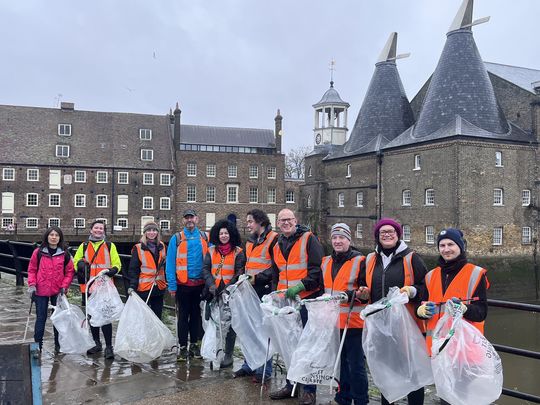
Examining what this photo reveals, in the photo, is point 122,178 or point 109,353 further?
point 122,178

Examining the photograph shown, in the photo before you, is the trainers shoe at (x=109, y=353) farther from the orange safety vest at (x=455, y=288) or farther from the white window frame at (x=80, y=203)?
the white window frame at (x=80, y=203)

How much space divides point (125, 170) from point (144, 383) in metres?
41.1

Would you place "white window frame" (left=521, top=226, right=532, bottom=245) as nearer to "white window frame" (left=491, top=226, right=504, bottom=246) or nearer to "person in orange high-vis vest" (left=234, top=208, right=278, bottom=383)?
"white window frame" (left=491, top=226, right=504, bottom=246)

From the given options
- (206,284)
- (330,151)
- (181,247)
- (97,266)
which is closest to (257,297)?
(206,284)

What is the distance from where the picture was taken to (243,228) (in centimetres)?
4544

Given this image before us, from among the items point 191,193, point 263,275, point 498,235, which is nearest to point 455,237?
point 263,275

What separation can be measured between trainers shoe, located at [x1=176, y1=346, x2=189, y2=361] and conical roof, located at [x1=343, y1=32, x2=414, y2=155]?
103 feet

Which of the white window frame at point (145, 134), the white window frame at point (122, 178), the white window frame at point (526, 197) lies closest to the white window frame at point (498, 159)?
the white window frame at point (526, 197)

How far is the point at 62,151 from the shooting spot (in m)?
43.6

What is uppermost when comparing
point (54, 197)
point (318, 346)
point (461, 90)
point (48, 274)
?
point (461, 90)

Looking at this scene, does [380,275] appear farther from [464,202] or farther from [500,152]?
Answer: [500,152]

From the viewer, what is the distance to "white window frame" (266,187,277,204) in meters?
48.3

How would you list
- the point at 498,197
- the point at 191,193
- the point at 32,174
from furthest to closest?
the point at 191,193 < the point at 32,174 < the point at 498,197

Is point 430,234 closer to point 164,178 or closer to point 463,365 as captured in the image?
point 164,178
